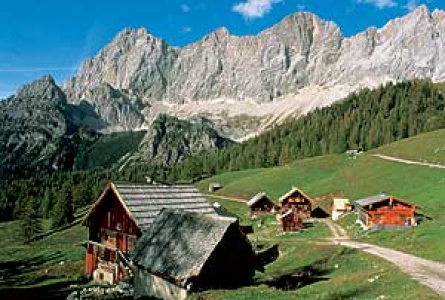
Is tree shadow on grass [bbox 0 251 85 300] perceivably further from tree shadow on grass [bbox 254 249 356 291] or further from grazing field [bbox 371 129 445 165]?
grazing field [bbox 371 129 445 165]

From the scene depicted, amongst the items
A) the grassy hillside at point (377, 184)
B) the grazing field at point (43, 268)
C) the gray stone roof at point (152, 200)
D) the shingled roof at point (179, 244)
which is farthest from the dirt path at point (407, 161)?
the shingled roof at point (179, 244)

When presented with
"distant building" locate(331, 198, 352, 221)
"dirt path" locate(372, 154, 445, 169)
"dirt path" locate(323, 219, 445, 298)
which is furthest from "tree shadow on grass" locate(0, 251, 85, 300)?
"dirt path" locate(372, 154, 445, 169)

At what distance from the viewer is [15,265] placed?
86.4m

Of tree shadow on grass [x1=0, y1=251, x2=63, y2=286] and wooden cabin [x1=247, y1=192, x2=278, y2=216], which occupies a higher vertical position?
wooden cabin [x1=247, y1=192, x2=278, y2=216]

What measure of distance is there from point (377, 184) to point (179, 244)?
66766mm

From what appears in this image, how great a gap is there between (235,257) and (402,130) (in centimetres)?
15621

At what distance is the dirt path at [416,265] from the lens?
1271 inches

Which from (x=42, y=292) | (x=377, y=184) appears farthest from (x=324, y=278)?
(x=377, y=184)

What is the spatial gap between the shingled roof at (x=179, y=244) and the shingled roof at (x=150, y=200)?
9.06 m

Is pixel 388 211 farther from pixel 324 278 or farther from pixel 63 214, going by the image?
pixel 63 214

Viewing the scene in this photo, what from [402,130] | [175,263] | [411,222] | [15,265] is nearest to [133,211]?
[175,263]

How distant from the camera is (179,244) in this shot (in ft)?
118

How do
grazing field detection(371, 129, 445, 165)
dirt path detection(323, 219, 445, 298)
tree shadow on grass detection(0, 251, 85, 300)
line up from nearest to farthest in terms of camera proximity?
dirt path detection(323, 219, 445, 298) → tree shadow on grass detection(0, 251, 85, 300) → grazing field detection(371, 129, 445, 165)

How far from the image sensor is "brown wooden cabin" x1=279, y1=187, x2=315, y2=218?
94.1 m
